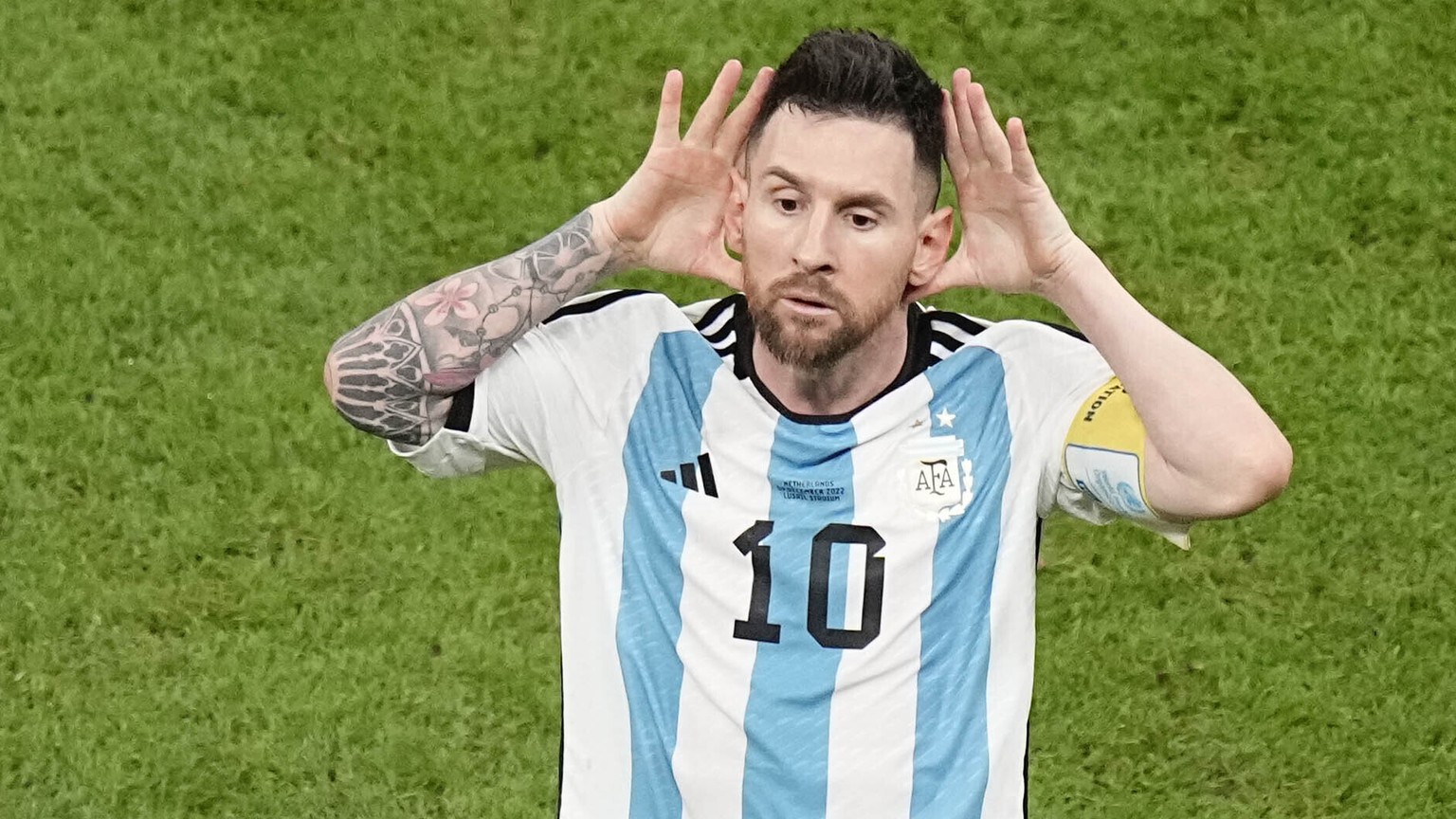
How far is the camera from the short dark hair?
3.68 meters

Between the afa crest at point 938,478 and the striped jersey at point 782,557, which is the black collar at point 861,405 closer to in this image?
the striped jersey at point 782,557

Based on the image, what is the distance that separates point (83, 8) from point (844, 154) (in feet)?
12.6

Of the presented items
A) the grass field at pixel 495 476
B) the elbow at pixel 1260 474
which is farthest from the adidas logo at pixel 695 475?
the grass field at pixel 495 476

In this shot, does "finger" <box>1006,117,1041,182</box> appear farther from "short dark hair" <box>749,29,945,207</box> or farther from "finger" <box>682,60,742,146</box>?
"finger" <box>682,60,742,146</box>

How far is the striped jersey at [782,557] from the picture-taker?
3609 mm

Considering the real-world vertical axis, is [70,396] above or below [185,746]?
above

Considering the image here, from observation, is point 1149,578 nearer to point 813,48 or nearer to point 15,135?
point 813,48

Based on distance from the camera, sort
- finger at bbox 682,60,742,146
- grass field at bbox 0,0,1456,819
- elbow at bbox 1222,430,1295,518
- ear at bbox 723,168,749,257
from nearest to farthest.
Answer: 1. elbow at bbox 1222,430,1295,518
2. finger at bbox 682,60,742,146
3. ear at bbox 723,168,749,257
4. grass field at bbox 0,0,1456,819

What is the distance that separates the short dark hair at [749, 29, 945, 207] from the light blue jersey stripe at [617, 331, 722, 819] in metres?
0.56

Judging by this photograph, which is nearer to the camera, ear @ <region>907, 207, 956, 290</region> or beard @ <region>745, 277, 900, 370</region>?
beard @ <region>745, 277, 900, 370</region>

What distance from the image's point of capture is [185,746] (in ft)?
17.9

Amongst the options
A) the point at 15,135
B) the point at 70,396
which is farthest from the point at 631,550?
the point at 15,135

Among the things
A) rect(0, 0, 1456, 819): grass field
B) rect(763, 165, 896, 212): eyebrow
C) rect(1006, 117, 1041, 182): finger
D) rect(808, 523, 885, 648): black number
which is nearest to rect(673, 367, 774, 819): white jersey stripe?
rect(808, 523, 885, 648): black number

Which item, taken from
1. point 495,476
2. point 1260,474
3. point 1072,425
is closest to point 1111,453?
point 1072,425
